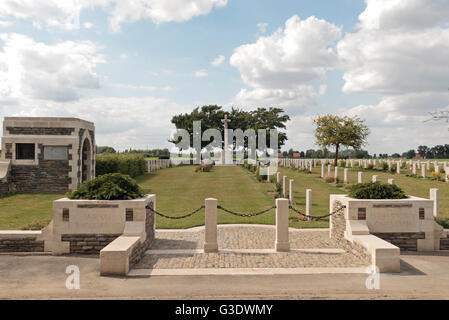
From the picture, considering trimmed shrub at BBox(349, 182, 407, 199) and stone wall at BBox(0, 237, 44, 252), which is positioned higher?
trimmed shrub at BBox(349, 182, 407, 199)

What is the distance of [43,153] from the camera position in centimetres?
2011

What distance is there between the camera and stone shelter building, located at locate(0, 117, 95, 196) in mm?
20031

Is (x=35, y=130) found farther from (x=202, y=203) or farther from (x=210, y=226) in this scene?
(x=210, y=226)

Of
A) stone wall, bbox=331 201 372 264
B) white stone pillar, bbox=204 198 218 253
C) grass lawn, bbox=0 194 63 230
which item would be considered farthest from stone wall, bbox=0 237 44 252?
stone wall, bbox=331 201 372 264

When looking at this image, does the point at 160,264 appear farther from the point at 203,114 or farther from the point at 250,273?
the point at 203,114

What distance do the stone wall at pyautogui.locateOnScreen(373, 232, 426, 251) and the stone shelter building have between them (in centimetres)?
1671

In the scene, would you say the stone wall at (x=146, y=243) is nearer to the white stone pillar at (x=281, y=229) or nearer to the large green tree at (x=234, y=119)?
the white stone pillar at (x=281, y=229)

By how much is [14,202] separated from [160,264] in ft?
41.2

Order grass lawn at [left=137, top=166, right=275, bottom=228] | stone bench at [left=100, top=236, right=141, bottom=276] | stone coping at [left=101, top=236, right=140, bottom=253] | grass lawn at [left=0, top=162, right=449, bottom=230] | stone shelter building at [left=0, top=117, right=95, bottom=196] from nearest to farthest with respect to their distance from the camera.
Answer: stone bench at [left=100, top=236, right=141, bottom=276] < stone coping at [left=101, top=236, right=140, bottom=253] < grass lawn at [left=0, top=162, right=449, bottom=230] < grass lawn at [left=137, top=166, right=275, bottom=228] < stone shelter building at [left=0, top=117, right=95, bottom=196]

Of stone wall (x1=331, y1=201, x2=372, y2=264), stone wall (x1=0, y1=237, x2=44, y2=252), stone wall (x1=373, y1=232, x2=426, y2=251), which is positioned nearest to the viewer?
stone wall (x1=331, y1=201, x2=372, y2=264)

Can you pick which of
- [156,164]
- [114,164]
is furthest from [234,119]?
[114,164]

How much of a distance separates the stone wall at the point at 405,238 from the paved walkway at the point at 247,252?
48.8 inches

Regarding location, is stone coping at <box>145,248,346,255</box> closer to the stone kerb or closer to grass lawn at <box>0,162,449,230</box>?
the stone kerb

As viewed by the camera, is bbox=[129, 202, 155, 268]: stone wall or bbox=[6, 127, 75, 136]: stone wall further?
bbox=[6, 127, 75, 136]: stone wall
